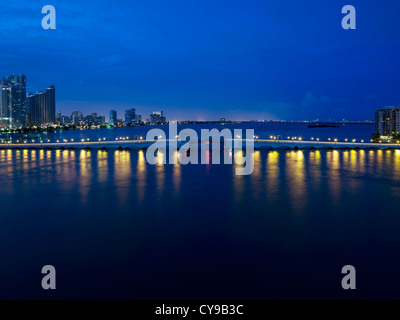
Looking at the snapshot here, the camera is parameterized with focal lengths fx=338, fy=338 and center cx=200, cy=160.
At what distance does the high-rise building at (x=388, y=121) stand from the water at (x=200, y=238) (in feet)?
238

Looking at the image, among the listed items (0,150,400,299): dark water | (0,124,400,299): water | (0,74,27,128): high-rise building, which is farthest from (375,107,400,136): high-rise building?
(0,74,27,128): high-rise building

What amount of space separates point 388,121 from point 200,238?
298 feet

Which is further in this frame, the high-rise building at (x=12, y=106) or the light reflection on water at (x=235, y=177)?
the high-rise building at (x=12, y=106)

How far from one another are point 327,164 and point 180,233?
22716mm

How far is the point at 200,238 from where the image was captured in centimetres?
1044

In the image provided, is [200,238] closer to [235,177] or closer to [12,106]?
[235,177]

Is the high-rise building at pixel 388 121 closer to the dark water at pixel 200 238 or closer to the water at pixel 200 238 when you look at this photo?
the dark water at pixel 200 238

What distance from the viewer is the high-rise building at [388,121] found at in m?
82.9

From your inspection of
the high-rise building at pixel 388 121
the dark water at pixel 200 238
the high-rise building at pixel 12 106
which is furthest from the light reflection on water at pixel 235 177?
the high-rise building at pixel 12 106

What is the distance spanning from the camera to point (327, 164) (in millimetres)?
30188

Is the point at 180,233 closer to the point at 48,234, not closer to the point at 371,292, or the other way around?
the point at 48,234

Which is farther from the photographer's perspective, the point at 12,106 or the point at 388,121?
the point at 12,106

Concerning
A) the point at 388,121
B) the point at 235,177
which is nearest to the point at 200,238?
the point at 235,177
